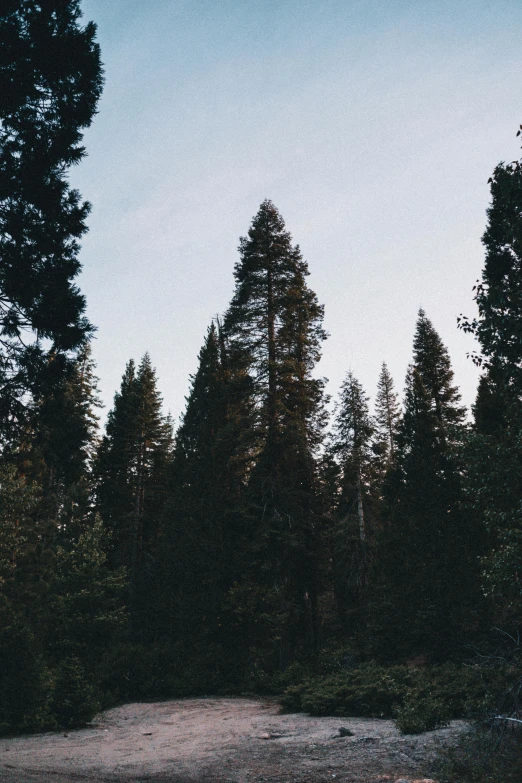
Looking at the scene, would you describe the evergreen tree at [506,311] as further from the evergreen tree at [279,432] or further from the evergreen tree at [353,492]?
the evergreen tree at [353,492]

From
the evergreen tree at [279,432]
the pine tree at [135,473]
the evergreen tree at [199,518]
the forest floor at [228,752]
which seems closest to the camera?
the forest floor at [228,752]

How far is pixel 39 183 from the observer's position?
1026 cm

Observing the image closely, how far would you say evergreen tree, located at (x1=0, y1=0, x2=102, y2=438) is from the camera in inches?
389

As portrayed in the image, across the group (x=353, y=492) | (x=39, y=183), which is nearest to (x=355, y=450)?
(x=353, y=492)

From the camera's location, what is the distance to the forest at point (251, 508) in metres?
10.3

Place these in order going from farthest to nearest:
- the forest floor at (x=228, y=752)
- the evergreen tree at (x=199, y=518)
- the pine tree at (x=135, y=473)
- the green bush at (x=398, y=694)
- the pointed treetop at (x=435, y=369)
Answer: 1. the pine tree at (x=135, y=473)
2. the pointed treetop at (x=435, y=369)
3. the evergreen tree at (x=199, y=518)
4. the green bush at (x=398, y=694)
5. the forest floor at (x=228, y=752)

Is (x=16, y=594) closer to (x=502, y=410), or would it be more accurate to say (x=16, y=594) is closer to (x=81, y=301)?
(x=81, y=301)

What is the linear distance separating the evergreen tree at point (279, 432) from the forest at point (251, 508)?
4.4 inches

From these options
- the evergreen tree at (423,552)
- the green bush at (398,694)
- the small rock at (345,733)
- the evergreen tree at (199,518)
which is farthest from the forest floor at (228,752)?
the evergreen tree at (199,518)

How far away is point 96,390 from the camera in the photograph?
4128cm

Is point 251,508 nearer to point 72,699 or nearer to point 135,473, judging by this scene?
point 72,699

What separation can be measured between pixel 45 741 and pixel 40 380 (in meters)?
9.29

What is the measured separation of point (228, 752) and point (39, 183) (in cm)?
1158

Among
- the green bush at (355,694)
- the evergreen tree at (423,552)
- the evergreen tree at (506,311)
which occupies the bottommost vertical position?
the green bush at (355,694)
